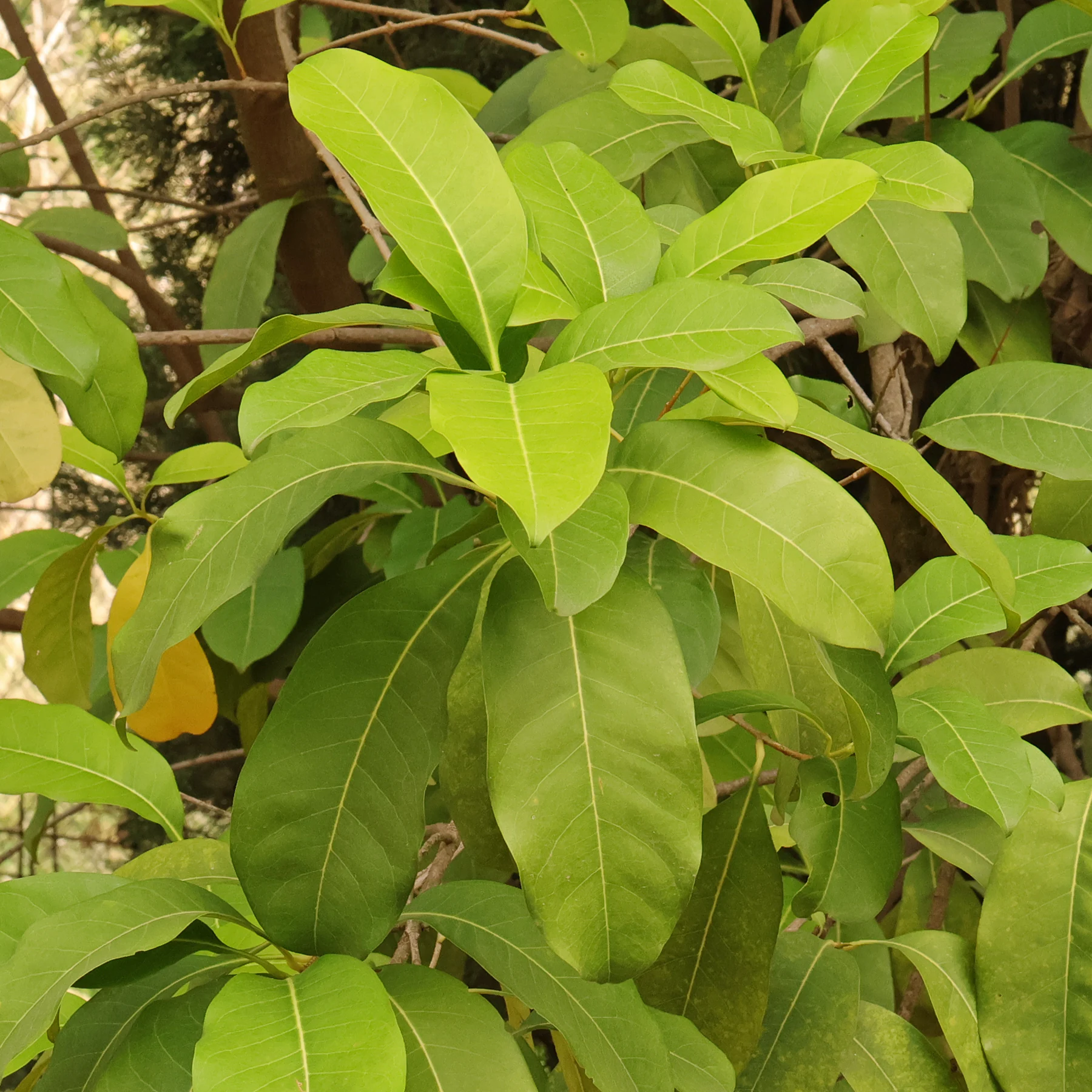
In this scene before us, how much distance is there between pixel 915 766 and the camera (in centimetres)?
89

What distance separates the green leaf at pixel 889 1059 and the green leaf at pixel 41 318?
0.62m

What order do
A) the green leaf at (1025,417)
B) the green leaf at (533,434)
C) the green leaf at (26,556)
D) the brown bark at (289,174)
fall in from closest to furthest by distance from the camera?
the green leaf at (533,434) < the green leaf at (1025,417) < the green leaf at (26,556) < the brown bark at (289,174)

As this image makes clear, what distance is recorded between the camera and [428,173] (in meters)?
0.47

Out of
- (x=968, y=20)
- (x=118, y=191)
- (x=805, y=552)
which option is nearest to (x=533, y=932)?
(x=805, y=552)

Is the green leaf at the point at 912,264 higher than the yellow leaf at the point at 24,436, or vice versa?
the yellow leaf at the point at 24,436

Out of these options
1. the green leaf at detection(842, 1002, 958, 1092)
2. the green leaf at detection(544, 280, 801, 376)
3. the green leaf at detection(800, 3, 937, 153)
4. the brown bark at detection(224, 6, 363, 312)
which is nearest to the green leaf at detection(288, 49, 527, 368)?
the green leaf at detection(544, 280, 801, 376)

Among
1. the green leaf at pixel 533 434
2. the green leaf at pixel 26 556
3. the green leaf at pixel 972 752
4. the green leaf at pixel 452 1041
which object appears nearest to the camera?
the green leaf at pixel 533 434

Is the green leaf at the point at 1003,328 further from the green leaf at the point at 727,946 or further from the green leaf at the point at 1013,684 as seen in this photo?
the green leaf at the point at 727,946

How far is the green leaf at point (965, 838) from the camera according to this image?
680mm

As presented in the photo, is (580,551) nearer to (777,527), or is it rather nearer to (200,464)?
(777,527)

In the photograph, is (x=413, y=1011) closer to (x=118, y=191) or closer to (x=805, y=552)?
(x=805, y=552)

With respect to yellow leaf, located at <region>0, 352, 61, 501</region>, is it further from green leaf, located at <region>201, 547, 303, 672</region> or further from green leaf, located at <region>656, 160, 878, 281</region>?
green leaf, located at <region>656, 160, 878, 281</region>

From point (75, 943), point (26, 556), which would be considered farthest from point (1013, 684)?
point (26, 556)

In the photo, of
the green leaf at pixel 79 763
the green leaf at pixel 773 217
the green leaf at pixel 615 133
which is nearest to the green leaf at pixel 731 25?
the green leaf at pixel 615 133
